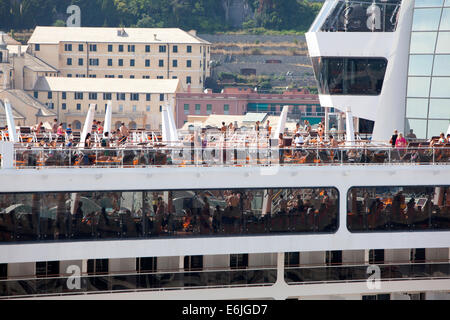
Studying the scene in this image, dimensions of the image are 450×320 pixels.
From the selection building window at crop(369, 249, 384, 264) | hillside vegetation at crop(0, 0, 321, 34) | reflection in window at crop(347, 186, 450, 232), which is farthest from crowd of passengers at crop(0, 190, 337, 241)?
hillside vegetation at crop(0, 0, 321, 34)

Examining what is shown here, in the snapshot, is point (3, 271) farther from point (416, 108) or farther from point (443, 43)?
point (443, 43)

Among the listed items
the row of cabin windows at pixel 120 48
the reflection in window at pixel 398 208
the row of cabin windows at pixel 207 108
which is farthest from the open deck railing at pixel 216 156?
the row of cabin windows at pixel 120 48

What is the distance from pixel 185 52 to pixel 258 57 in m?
13.8

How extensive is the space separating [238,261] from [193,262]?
2.03 feet

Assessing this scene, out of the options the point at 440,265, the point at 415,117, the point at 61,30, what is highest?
the point at 61,30

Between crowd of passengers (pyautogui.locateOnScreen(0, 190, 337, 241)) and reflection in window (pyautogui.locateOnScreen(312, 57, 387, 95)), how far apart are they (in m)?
5.02

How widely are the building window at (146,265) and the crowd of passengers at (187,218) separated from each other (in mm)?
390

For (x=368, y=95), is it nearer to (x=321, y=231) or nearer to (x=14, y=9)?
(x=321, y=231)

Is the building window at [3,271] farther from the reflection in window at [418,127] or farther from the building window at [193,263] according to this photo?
the reflection in window at [418,127]

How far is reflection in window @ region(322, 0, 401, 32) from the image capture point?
1587cm

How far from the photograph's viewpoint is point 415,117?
52.0 feet

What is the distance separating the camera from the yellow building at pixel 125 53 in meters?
107

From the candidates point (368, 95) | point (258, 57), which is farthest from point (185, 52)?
point (368, 95)

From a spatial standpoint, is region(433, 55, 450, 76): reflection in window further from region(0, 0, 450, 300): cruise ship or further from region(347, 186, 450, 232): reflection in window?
region(347, 186, 450, 232): reflection in window
